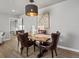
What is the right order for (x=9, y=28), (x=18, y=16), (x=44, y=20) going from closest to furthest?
(x=44, y=20)
(x=9, y=28)
(x=18, y=16)

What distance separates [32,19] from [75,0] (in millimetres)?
3977

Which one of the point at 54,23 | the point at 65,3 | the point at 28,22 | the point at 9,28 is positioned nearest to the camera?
the point at 65,3

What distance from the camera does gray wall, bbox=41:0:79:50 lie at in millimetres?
4664

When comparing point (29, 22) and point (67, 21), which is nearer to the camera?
point (67, 21)

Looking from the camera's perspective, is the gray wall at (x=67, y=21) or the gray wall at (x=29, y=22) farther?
the gray wall at (x=29, y=22)

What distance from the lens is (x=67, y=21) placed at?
16.5ft

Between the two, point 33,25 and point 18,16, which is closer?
point 33,25

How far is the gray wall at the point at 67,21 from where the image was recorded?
15.3 ft

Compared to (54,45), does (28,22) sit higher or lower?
higher

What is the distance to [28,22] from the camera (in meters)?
8.63

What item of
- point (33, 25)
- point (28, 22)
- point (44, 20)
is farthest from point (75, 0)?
point (28, 22)

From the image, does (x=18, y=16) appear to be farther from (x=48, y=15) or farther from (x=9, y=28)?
(x=48, y=15)

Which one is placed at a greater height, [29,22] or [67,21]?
[29,22]

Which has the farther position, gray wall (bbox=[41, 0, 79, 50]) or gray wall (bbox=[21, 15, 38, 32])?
gray wall (bbox=[21, 15, 38, 32])
